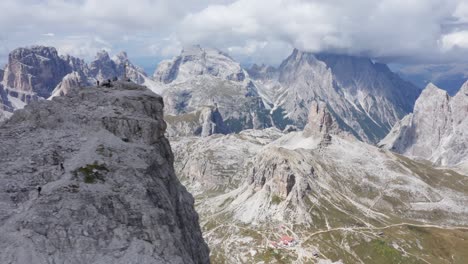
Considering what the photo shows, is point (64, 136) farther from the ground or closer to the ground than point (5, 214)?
farther from the ground

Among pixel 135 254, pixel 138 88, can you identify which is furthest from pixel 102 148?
pixel 138 88

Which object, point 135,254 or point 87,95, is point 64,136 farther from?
point 135,254

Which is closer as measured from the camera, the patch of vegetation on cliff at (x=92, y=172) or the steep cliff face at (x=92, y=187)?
the steep cliff face at (x=92, y=187)

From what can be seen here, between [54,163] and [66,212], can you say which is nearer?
[66,212]

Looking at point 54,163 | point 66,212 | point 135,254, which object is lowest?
point 135,254

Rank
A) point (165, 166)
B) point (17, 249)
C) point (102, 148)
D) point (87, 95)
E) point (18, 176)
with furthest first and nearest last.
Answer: point (87, 95)
point (165, 166)
point (102, 148)
point (18, 176)
point (17, 249)

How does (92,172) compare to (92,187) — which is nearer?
(92,187)

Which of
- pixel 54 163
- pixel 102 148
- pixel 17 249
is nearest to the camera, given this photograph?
pixel 17 249

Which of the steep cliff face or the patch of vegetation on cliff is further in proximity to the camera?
the patch of vegetation on cliff
